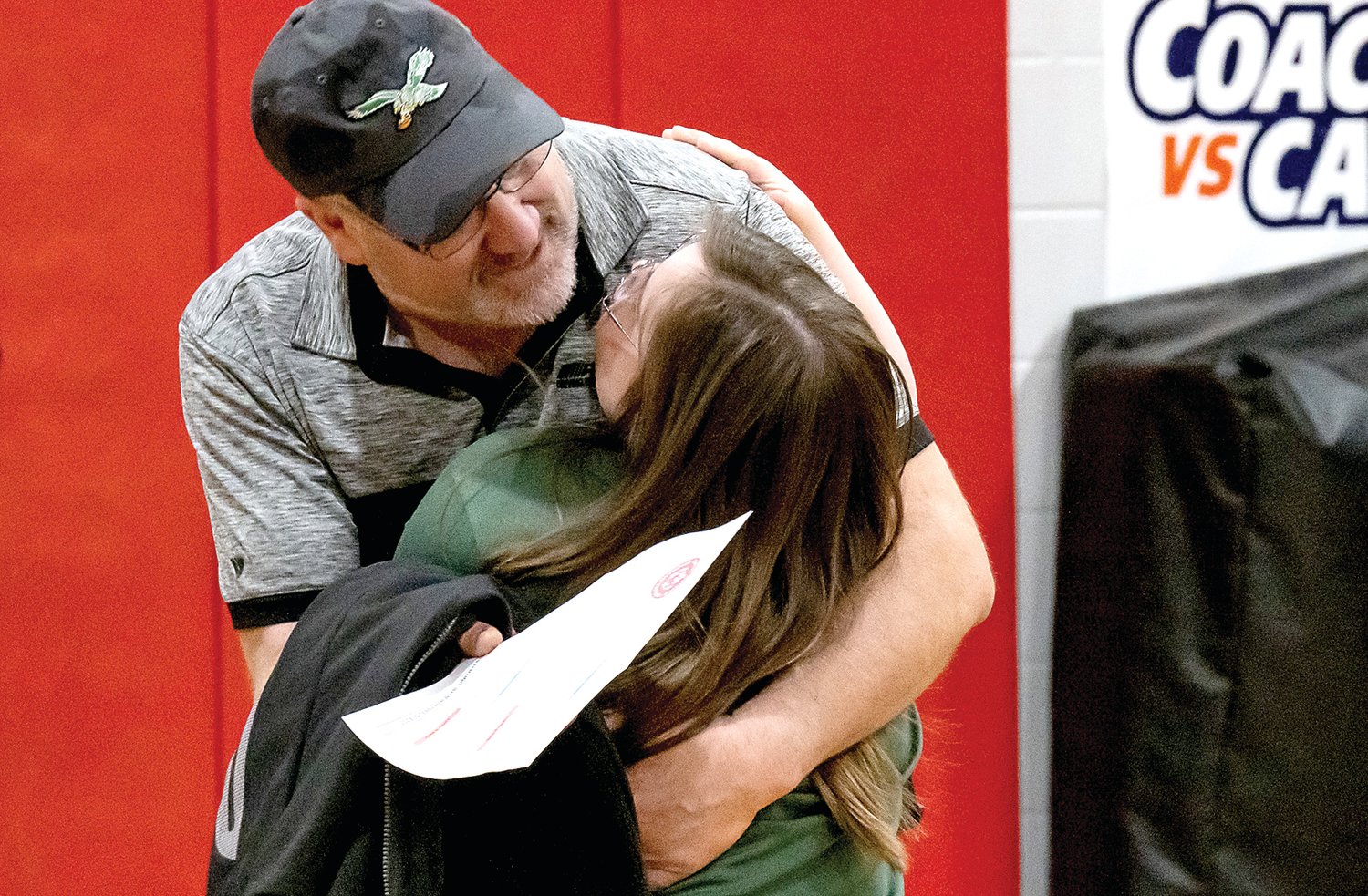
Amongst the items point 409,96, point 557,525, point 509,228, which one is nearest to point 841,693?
point 557,525

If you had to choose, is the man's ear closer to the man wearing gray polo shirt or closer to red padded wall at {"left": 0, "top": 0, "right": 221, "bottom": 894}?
the man wearing gray polo shirt

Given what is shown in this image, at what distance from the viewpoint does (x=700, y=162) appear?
1289 mm

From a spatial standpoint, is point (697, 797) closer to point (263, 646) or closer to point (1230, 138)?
point (263, 646)

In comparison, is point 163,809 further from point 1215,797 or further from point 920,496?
point 1215,797

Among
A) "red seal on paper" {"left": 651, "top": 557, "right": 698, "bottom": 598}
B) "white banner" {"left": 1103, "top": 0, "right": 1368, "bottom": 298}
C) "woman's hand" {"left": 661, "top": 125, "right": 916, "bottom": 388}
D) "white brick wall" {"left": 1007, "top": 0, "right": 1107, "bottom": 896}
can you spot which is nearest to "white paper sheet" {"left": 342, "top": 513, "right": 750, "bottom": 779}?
"red seal on paper" {"left": 651, "top": 557, "right": 698, "bottom": 598}

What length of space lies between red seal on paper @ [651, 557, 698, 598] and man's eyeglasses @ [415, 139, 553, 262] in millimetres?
494

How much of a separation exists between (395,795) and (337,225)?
59 cm

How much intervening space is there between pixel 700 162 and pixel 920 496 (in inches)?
16.0

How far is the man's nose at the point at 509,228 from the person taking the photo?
1107mm

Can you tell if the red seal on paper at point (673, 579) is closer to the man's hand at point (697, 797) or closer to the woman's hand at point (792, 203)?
the man's hand at point (697, 797)

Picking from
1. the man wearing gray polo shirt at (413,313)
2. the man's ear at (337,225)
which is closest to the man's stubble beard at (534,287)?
the man wearing gray polo shirt at (413,313)

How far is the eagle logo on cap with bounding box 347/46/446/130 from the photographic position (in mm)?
1052

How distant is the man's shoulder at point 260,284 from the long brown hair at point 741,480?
469 millimetres

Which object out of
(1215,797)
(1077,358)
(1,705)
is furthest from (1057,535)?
(1,705)
